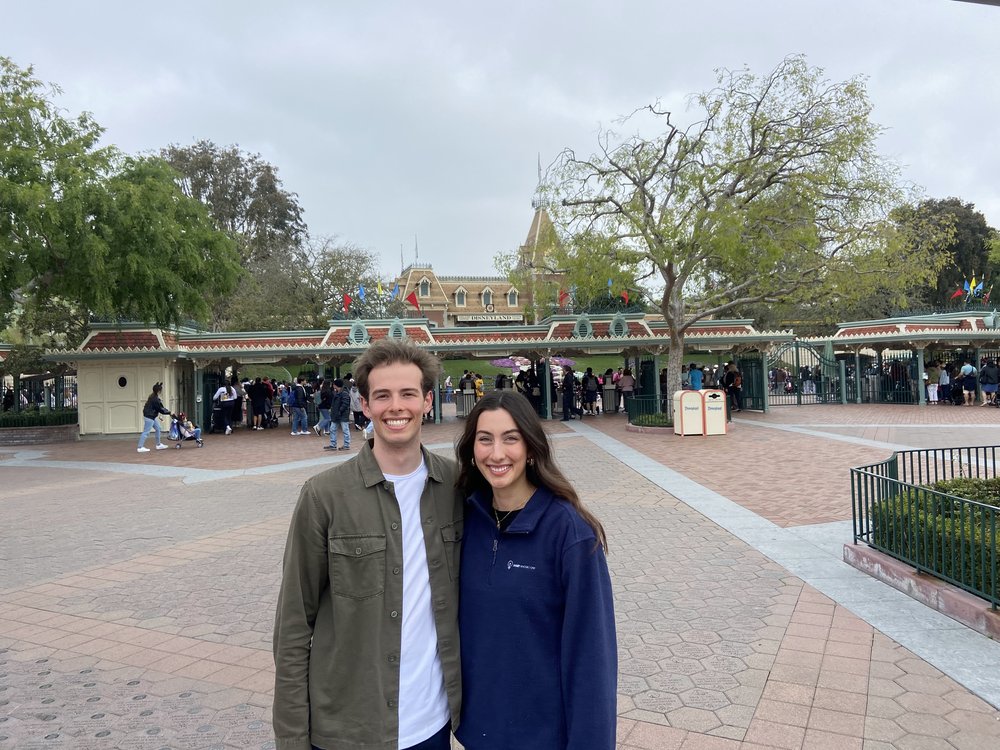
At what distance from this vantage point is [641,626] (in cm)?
454

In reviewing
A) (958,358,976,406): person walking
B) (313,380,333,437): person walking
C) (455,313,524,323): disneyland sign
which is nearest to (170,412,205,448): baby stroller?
(313,380,333,437): person walking

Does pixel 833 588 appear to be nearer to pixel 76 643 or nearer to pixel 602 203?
pixel 76 643

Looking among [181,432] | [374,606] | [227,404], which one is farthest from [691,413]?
[374,606]

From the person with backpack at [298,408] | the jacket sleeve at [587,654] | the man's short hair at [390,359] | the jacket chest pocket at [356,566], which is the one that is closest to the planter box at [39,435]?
the person with backpack at [298,408]

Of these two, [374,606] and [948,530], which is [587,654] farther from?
[948,530]

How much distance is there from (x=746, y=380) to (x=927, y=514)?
18922 mm

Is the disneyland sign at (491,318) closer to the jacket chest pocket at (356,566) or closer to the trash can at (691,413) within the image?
the trash can at (691,413)

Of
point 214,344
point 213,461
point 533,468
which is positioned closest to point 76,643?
point 533,468

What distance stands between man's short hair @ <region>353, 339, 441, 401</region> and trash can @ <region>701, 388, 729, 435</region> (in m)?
14.4

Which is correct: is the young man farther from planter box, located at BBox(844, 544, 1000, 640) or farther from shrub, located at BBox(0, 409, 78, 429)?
shrub, located at BBox(0, 409, 78, 429)

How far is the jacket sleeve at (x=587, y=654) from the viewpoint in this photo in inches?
66.6

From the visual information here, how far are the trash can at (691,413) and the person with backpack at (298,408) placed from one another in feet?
33.4

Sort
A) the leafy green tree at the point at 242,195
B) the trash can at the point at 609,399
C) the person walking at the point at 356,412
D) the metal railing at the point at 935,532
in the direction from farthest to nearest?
the leafy green tree at the point at 242,195
the trash can at the point at 609,399
the person walking at the point at 356,412
the metal railing at the point at 935,532

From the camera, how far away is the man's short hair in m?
1.99
